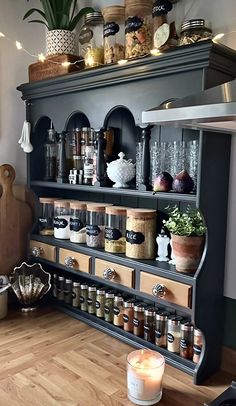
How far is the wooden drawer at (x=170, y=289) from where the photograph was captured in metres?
1.37

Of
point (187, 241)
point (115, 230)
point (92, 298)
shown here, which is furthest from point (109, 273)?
point (187, 241)

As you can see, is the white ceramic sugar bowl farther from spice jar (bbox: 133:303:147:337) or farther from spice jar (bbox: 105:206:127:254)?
spice jar (bbox: 133:303:147:337)

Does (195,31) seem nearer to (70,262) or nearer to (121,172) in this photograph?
(121,172)

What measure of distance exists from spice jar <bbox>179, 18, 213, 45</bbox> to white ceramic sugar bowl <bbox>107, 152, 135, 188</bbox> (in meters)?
0.54

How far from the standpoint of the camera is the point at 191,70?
133 cm

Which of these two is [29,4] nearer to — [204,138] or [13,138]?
[13,138]

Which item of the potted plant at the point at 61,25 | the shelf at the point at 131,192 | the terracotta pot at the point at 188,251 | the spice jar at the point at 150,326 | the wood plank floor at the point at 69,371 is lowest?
the wood plank floor at the point at 69,371

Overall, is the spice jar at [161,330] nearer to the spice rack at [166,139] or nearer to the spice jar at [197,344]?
the spice rack at [166,139]

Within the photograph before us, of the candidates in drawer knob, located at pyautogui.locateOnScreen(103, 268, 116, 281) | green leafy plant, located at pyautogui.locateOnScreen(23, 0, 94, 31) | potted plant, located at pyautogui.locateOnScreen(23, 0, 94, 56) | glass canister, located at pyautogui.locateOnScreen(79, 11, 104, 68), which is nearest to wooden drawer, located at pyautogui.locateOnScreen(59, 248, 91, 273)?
drawer knob, located at pyautogui.locateOnScreen(103, 268, 116, 281)

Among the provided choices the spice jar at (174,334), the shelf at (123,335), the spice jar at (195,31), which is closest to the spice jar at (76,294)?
the shelf at (123,335)

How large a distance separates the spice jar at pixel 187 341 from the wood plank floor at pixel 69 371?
0.08 metres

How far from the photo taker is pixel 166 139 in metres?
1.68

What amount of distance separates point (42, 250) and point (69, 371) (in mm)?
719

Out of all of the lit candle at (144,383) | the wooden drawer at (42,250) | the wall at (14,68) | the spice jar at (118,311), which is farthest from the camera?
the wall at (14,68)
